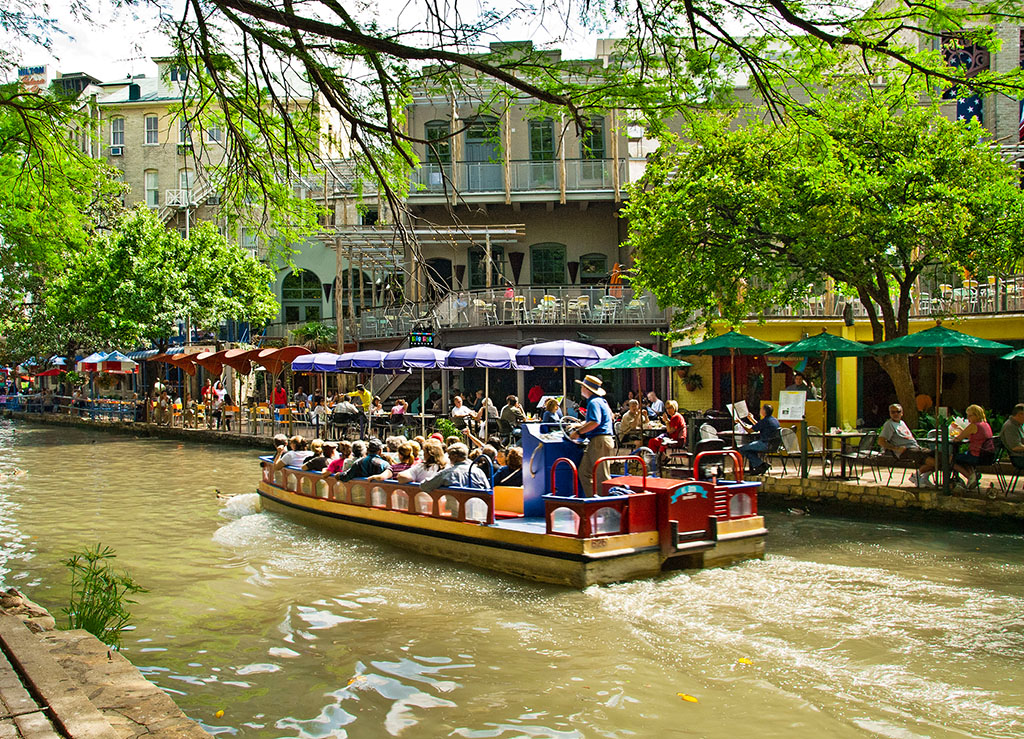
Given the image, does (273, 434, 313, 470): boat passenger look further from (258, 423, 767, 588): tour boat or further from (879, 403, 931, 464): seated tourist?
(879, 403, 931, 464): seated tourist

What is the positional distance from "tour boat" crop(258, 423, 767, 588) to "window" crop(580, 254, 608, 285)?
2025 centimetres

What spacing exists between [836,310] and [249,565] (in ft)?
60.9

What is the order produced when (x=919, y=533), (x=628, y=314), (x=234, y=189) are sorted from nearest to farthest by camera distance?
(x=234, y=189) → (x=919, y=533) → (x=628, y=314)

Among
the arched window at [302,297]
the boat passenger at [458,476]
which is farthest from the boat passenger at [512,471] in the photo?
the arched window at [302,297]

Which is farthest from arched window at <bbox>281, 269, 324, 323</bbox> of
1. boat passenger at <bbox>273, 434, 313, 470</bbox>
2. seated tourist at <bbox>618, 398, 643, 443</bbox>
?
seated tourist at <bbox>618, 398, 643, 443</bbox>

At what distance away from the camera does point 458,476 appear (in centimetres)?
1234

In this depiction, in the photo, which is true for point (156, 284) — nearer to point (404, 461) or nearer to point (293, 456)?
point (293, 456)

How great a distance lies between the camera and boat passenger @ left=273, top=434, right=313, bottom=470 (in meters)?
16.6

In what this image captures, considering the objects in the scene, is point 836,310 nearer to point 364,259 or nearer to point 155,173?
point 364,259

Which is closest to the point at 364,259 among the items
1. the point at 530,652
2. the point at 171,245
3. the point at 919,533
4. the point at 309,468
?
the point at 171,245

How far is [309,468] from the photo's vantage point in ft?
51.8

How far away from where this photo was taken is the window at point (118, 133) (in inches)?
2116

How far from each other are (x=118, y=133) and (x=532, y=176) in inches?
1322

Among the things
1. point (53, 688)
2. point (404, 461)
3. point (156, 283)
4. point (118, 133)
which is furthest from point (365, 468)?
point (118, 133)
